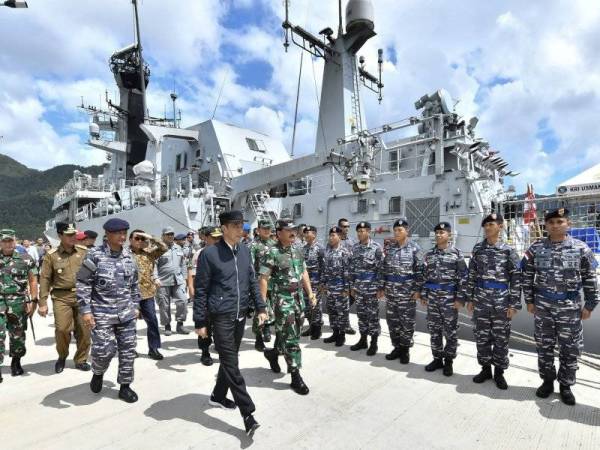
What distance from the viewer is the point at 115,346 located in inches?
132

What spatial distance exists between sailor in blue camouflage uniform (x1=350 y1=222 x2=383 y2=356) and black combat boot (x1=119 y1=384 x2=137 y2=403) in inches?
104

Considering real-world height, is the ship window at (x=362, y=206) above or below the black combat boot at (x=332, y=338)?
above

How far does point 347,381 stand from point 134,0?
25648mm

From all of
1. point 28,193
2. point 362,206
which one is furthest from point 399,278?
point 28,193

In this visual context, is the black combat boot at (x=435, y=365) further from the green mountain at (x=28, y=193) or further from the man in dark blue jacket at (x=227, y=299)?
the green mountain at (x=28, y=193)

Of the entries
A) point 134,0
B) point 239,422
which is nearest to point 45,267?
point 239,422

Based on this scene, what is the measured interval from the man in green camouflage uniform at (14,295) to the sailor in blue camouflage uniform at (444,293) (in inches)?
169

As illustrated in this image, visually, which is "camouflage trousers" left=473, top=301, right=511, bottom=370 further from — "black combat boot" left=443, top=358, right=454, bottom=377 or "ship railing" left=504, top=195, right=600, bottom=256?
"ship railing" left=504, top=195, right=600, bottom=256

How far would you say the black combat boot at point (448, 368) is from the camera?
12.8ft

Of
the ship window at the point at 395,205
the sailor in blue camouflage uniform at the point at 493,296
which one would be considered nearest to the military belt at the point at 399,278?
the sailor in blue camouflage uniform at the point at 493,296

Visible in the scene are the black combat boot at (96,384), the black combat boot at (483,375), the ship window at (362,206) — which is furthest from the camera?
the ship window at (362,206)

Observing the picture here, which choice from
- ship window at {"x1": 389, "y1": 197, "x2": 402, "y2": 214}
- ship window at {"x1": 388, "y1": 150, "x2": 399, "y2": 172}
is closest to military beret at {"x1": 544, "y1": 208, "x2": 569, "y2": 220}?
ship window at {"x1": 389, "y1": 197, "x2": 402, "y2": 214}

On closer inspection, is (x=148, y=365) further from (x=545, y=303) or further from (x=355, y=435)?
(x=545, y=303)

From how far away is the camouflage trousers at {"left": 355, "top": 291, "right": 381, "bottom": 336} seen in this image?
15.4 feet
